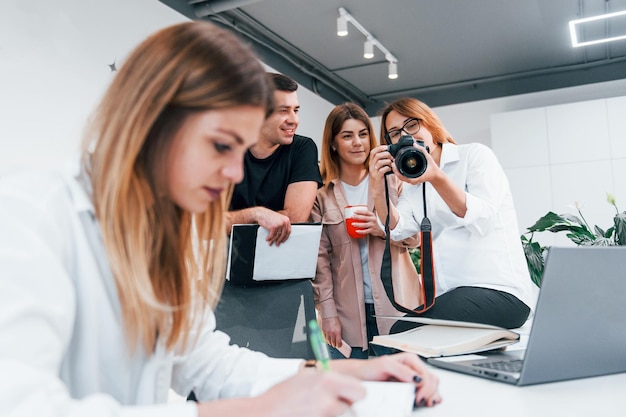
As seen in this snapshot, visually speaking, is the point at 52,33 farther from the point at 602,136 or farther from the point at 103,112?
the point at 602,136

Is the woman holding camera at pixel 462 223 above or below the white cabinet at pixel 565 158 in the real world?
below

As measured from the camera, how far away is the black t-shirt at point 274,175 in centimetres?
176

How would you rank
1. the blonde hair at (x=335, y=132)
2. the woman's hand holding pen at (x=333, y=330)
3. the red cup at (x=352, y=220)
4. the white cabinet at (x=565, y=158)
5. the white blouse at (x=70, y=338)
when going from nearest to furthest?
the white blouse at (x=70, y=338) < the red cup at (x=352, y=220) < the woman's hand holding pen at (x=333, y=330) < the blonde hair at (x=335, y=132) < the white cabinet at (x=565, y=158)

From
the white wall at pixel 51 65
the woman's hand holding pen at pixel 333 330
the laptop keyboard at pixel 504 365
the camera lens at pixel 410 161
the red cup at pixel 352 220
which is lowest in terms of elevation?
the woman's hand holding pen at pixel 333 330

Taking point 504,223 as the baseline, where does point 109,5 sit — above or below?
above

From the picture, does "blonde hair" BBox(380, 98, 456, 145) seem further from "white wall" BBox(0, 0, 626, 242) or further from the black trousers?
"white wall" BBox(0, 0, 626, 242)

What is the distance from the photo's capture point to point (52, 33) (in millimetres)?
2531

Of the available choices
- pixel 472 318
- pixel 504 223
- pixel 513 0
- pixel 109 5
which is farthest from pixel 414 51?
pixel 472 318

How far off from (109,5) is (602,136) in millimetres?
3810

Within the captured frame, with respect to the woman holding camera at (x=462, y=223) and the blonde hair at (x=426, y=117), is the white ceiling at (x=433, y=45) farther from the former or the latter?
the woman holding camera at (x=462, y=223)

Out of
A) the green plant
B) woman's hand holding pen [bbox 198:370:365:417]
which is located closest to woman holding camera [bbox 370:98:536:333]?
woman's hand holding pen [bbox 198:370:365:417]

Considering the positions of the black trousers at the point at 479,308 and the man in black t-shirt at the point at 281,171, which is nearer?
the black trousers at the point at 479,308

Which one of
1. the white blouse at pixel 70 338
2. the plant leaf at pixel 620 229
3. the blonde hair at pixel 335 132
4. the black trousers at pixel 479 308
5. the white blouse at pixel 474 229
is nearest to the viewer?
the white blouse at pixel 70 338

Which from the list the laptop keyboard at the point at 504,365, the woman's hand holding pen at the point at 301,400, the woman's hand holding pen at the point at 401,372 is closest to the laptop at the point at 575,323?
the laptop keyboard at the point at 504,365
